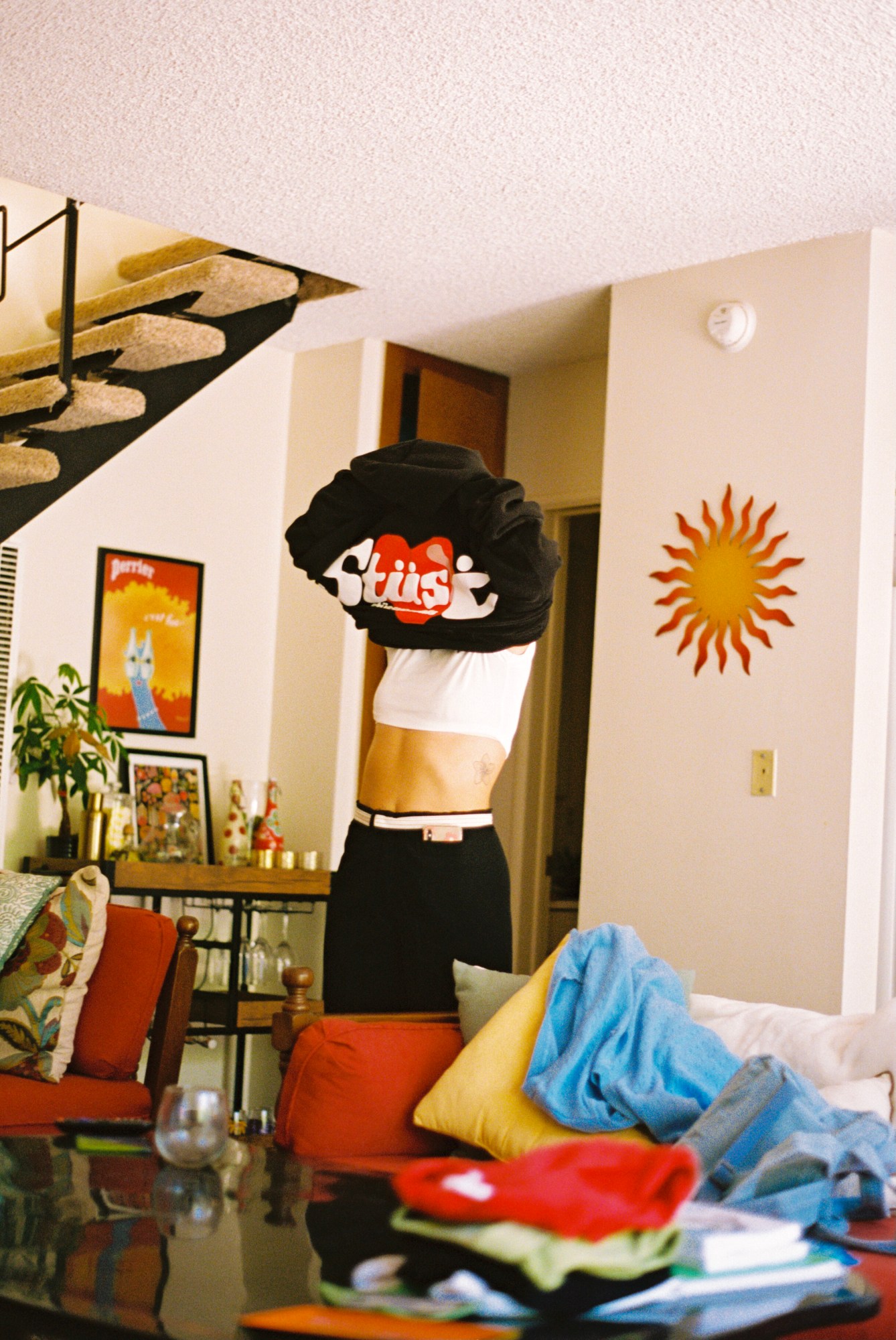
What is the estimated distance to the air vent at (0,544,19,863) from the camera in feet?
15.2

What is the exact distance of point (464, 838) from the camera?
2.90m

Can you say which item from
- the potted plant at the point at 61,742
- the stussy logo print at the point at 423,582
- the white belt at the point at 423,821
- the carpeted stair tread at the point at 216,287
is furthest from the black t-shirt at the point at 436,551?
the potted plant at the point at 61,742

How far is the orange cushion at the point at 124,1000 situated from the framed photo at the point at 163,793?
147cm

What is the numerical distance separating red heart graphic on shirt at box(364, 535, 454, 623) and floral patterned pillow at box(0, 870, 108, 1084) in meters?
1.13

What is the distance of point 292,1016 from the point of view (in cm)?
280

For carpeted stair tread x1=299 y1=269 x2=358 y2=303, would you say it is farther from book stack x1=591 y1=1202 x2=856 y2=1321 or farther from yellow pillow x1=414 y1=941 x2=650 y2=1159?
book stack x1=591 y1=1202 x2=856 y2=1321

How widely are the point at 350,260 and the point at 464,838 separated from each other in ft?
7.66

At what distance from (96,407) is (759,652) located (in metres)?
2.06

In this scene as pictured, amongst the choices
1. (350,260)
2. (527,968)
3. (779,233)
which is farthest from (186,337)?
(527,968)

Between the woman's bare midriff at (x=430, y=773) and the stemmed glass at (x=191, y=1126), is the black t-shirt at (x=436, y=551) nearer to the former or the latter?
the woman's bare midriff at (x=430, y=773)

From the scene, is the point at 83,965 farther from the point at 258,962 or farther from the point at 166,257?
the point at 166,257

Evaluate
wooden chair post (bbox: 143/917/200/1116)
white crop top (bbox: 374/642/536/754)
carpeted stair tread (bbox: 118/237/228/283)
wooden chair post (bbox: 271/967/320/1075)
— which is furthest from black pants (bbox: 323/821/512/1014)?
carpeted stair tread (bbox: 118/237/228/283)

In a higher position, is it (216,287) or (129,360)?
(216,287)

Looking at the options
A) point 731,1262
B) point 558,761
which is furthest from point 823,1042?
point 558,761
